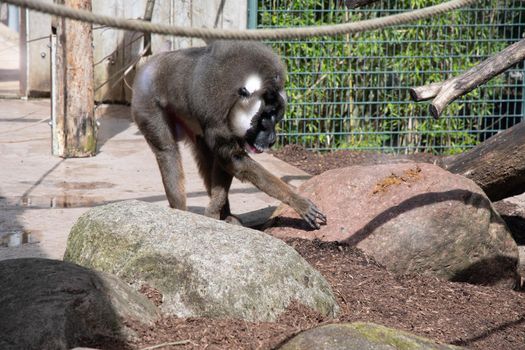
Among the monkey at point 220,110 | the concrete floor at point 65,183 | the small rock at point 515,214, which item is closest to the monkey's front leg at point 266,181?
the monkey at point 220,110

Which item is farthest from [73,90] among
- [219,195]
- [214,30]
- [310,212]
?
[214,30]

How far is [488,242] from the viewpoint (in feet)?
18.5

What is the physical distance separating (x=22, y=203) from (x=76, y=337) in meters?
3.80

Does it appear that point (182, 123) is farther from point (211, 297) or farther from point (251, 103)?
point (211, 297)

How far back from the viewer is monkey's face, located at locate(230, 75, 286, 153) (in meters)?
5.95

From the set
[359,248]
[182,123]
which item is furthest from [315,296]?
[182,123]

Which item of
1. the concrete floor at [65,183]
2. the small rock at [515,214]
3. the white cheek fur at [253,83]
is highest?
the white cheek fur at [253,83]

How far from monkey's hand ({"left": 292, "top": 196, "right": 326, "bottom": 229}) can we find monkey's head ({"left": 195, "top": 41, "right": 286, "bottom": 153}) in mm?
649

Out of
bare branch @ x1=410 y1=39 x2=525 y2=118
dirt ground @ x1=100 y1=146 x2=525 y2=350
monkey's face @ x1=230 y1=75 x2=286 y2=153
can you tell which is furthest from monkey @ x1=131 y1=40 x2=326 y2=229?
bare branch @ x1=410 y1=39 x2=525 y2=118

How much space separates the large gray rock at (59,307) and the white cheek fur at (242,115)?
2226 millimetres

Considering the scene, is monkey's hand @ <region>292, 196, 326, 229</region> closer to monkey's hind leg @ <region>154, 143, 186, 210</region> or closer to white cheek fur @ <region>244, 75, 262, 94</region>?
white cheek fur @ <region>244, 75, 262, 94</region>

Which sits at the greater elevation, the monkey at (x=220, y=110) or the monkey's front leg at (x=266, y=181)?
the monkey at (x=220, y=110)

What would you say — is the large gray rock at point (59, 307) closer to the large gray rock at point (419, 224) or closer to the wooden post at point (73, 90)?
the large gray rock at point (419, 224)

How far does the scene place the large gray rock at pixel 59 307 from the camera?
137 inches
